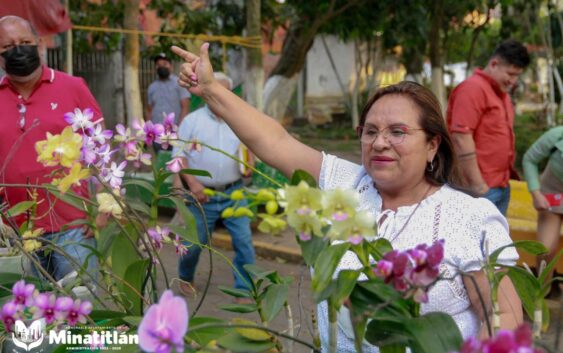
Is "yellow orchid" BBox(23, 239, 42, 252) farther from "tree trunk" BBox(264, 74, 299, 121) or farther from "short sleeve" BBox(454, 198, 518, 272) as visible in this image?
"tree trunk" BBox(264, 74, 299, 121)

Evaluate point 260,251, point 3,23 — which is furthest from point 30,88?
point 260,251

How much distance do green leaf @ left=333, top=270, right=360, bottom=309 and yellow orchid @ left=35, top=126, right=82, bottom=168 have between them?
20.6 inches

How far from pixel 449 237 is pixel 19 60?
2128 mm

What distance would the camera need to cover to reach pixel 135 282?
1.78 metres

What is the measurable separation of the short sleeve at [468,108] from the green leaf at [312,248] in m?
A: 3.76

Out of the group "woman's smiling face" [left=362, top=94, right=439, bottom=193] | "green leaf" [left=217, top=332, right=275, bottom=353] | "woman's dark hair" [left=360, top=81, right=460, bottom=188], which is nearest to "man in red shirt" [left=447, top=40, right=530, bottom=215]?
"woman's dark hair" [left=360, top=81, right=460, bottom=188]

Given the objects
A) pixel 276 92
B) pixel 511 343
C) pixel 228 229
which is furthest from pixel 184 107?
pixel 511 343

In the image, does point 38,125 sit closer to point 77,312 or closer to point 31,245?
point 31,245

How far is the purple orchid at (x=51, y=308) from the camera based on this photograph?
4.99ft

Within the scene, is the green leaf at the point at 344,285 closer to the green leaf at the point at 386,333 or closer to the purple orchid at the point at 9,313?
the green leaf at the point at 386,333

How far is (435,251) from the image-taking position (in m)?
1.20

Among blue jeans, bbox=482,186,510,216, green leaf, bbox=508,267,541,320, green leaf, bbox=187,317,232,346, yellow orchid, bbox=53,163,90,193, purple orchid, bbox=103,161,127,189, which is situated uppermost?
yellow orchid, bbox=53,163,90,193

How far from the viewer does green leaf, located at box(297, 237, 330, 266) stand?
1262mm

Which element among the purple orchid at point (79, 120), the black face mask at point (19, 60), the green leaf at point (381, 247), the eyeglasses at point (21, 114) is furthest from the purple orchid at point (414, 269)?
the black face mask at point (19, 60)
